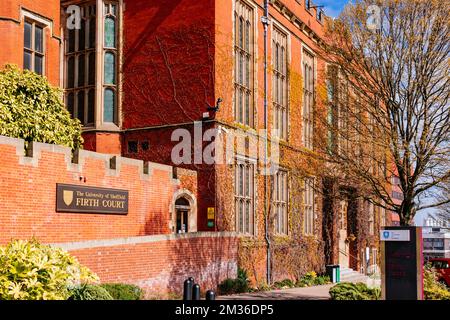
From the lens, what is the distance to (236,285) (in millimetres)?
20453

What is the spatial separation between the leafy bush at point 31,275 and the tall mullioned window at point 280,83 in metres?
17.3

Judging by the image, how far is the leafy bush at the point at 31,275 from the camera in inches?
352

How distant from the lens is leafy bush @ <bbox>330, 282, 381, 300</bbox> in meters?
15.0

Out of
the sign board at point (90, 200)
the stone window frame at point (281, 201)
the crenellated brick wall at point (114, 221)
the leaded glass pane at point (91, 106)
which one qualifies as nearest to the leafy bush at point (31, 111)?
the crenellated brick wall at point (114, 221)

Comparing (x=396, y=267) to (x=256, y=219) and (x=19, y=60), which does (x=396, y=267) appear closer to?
(x=256, y=219)

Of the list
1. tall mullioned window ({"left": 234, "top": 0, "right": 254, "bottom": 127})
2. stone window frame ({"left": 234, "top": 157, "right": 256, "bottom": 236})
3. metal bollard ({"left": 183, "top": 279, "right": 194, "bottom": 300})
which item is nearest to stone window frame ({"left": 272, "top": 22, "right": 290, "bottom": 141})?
tall mullioned window ({"left": 234, "top": 0, "right": 254, "bottom": 127})

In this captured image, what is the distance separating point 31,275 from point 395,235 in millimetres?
7803

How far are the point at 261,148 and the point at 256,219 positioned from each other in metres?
2.81

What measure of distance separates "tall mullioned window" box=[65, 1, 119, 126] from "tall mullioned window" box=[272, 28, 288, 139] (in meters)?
6.92

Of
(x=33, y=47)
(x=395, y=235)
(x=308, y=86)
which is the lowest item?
(x=395, y=235)

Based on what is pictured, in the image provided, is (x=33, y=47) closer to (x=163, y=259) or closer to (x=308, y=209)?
(x=163, y=259)

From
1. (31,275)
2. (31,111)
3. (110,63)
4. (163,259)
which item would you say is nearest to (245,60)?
(110,63)

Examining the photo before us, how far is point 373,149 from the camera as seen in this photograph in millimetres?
18516
